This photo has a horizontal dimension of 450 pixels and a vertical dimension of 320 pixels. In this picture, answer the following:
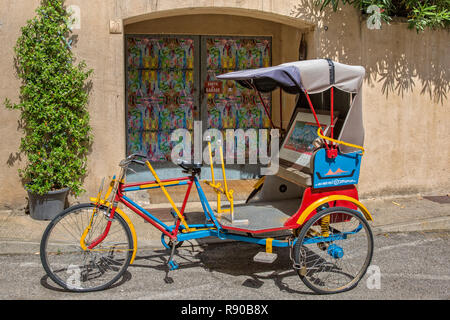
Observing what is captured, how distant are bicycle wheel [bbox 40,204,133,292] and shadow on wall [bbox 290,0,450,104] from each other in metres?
4.73

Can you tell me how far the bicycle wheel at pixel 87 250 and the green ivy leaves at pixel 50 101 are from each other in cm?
240

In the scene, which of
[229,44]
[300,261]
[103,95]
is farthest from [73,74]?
[300,261]

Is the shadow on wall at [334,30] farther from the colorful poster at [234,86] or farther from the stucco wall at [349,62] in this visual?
the colorful poster at [234,86]

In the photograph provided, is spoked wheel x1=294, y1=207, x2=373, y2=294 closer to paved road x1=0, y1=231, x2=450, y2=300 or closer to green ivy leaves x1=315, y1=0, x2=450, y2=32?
paved road x1=0, y1=231, x2=450, y2=300

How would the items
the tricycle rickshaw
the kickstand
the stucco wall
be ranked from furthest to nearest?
the stucco wall
the kickstand
the tricycle rickshaw

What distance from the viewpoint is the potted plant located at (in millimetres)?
7500

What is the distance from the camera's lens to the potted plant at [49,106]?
7500mm

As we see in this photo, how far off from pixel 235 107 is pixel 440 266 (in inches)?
216

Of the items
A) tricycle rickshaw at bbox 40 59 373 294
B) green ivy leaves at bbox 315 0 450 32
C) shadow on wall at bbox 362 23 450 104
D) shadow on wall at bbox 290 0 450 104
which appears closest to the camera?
tricycle rickshaw at bbox 40 59 373 294

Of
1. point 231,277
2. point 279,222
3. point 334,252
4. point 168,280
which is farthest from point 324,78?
point 168,280

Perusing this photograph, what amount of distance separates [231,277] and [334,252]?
1.05 meters

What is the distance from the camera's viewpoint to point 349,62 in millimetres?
8703

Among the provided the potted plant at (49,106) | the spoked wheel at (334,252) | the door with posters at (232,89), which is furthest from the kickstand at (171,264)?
the door with posters at (232,89)

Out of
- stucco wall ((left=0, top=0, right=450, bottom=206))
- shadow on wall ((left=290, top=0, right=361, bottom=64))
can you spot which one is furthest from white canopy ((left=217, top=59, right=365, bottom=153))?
shadow on wall ((left=290, top=0, right=361, bottom=64))
